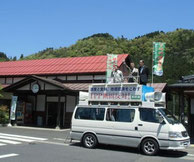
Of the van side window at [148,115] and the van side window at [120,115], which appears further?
the van side window at [120,115]

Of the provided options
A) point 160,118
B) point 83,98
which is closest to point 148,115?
point 160,118

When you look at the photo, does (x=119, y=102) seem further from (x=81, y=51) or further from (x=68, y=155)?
(x=81, y=51)

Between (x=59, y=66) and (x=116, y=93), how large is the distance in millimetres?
14774

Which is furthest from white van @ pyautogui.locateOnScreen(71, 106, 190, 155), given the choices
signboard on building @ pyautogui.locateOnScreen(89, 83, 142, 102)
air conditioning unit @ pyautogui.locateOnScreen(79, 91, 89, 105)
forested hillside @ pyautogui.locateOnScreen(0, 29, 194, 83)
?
forested hillside @ pyautogui.locateOnScreen(0, 29, 194, 83)

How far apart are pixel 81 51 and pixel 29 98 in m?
37.2

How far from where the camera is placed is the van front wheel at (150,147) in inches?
359

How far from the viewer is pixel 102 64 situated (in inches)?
885

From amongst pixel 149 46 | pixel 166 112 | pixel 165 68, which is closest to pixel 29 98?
pixel 166 112

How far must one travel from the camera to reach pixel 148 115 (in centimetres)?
957

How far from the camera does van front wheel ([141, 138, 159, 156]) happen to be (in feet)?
29.9

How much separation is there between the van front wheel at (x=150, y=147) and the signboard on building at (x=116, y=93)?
1674mm

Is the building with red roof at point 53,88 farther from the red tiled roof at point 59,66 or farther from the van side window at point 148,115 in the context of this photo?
the van side window at point 148,115

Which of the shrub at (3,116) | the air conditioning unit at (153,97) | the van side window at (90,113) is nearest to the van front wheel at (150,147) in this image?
the air conditioning unit at (153,97)

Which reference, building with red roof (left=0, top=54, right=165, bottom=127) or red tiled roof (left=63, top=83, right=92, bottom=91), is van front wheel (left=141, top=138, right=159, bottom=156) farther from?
red tiled roof (left=63, top=83, right=92, bottom=91)
